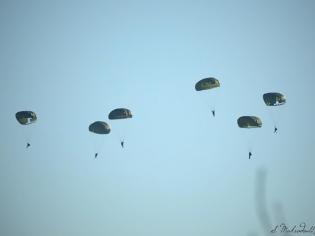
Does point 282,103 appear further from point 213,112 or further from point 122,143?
point 122,143

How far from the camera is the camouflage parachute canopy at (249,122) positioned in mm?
45938

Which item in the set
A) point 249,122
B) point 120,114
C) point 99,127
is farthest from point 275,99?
point 99,127

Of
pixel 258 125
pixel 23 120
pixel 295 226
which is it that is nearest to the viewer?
pixel 258 125

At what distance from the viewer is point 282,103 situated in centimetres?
4719

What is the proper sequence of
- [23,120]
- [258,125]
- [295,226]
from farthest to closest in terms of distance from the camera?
[295,226] < [23,120] < [258,125]

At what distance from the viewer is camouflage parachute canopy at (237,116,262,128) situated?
151ft

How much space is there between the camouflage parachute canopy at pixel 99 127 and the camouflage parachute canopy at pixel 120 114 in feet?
5.09

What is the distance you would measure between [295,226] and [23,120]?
74721 mm

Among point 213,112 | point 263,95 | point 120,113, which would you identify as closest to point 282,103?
point 263,95

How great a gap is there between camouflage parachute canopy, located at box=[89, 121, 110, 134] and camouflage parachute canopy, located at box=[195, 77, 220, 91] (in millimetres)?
13038

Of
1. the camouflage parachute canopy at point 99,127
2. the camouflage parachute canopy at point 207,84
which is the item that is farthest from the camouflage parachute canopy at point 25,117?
the camouflage parachute canopy at point 207,84

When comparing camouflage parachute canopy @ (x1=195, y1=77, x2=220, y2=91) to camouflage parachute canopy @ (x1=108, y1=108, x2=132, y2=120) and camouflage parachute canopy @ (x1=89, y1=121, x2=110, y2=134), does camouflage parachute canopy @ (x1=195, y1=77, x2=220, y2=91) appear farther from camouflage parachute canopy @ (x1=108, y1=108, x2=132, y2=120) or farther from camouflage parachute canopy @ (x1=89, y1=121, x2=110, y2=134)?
camouflage parachute canopy @ (x1=89, y1=121, x2=110, y2=134)

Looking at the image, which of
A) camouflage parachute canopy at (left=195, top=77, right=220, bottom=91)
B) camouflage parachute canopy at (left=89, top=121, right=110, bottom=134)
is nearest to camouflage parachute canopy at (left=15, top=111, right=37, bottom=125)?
camouflage parachute canopy at (left=89, top=121, right=110, bottom=134)

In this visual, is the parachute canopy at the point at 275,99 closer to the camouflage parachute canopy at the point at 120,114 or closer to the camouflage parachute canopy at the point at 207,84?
the camouflage parachute canopy at the point at 207,84
